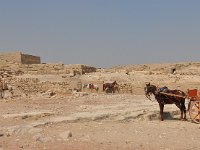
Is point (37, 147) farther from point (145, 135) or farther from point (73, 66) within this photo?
point (73, 66)

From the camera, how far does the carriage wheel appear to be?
14.2 metres

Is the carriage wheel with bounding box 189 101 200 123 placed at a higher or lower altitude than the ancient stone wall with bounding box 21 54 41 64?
lower

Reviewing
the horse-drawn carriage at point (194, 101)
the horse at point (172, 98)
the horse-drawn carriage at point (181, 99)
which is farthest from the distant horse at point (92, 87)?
the horse-drawn carriage at point (194, 101)

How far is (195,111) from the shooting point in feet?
50.2

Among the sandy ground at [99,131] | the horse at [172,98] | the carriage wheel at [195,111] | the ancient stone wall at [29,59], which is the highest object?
the ancient stone wall at [29,59]

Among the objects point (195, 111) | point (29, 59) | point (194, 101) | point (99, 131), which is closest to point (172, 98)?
point (194, 101)

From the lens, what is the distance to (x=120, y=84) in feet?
109

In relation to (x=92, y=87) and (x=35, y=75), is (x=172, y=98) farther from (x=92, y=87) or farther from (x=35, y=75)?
(x=35, y=75)

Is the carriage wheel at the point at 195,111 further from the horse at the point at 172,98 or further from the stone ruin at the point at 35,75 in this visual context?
the stone ruin at the point at 35,75

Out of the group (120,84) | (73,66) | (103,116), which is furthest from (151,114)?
(73,66)

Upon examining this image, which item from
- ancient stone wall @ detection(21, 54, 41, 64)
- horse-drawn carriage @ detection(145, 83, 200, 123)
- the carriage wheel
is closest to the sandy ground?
the carriage wheel

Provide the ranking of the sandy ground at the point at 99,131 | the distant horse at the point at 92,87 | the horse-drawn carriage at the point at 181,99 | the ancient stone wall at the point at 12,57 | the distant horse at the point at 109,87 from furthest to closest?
1. the ancient stone wall at the point at 12,57
2. the distant horse at the point at 92,87
3. the distant horse at the point at 109,87
4. the horse-drawn carriage at the point at 181,99
5. the sandy ground at the point at 99,131

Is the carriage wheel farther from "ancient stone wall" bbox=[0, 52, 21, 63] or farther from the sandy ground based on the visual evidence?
"ancient stone wall" bbox=[0, 52, 21, 63]

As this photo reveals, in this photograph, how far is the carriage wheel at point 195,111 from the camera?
14239 millimetres
